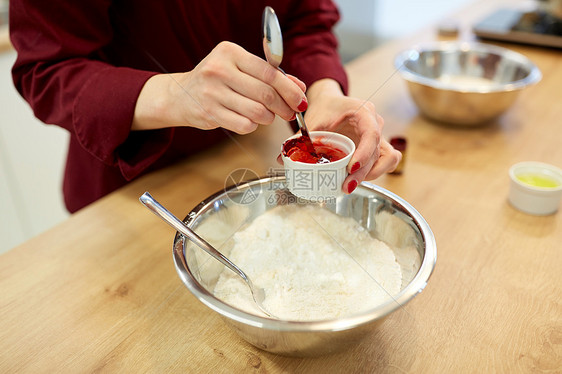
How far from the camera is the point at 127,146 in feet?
3.06

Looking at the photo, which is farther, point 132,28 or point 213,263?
point 132,28

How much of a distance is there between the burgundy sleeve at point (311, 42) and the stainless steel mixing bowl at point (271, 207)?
0.39 metres

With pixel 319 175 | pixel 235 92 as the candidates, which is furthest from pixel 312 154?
pixel 235 92

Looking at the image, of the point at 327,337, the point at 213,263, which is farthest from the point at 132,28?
the point at 327,337

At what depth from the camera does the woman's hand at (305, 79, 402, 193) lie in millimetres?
778

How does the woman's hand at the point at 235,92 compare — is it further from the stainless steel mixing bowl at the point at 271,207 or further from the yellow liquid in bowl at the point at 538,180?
the yellow liquid in bowl at the point at 538,180

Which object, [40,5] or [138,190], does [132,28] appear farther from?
[138,190]

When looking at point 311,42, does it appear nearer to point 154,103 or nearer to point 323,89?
point 323,89

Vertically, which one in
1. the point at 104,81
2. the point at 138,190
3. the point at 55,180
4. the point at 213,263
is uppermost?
the point at 104,81

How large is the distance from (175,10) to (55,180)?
153cm

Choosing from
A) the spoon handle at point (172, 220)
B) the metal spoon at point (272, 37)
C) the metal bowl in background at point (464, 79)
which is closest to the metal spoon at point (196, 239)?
the spoon handle at point (172, 220)

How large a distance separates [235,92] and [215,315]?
364 mm

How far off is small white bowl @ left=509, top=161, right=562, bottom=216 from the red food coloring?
0.47 m

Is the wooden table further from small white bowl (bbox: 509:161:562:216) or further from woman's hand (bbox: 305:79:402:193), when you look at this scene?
woman's hand (bbox: 305:79:402:193)
